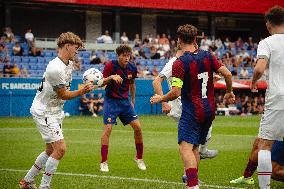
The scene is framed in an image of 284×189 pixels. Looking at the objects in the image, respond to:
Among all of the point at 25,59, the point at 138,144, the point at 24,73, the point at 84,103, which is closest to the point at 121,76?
the point at 138,144

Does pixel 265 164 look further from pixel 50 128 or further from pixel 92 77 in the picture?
pixel 50 128

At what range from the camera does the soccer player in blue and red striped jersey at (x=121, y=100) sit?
1317 centimetres

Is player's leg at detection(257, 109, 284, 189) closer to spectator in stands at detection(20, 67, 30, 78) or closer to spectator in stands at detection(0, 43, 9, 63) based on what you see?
spectator in stands at detection(20, 67, 30, 78)

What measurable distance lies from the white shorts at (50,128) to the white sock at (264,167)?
9.02 feet

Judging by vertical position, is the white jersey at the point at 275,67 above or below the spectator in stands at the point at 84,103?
above

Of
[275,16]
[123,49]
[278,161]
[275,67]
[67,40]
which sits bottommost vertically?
[278,161]

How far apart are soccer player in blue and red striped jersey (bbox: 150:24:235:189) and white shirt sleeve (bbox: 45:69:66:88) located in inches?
52.0

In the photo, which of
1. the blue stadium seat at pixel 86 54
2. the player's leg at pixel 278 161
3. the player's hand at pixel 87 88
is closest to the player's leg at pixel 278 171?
the player's leg at pixel 278 161

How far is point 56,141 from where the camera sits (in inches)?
380

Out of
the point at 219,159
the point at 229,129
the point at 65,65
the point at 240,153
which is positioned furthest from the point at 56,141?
the point at 229,129

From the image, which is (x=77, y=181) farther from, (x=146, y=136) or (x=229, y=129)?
(x=229, y=129)

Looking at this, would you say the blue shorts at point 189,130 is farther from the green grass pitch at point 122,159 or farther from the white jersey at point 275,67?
the green grass pitch at point 122,159

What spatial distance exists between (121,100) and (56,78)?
13.6 ft

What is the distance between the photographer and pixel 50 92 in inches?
384
